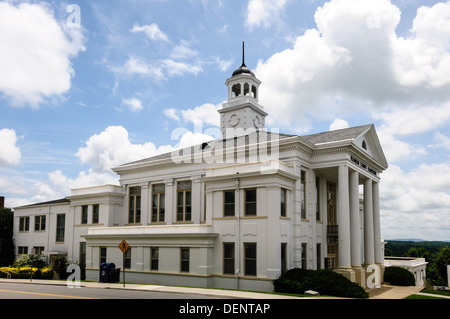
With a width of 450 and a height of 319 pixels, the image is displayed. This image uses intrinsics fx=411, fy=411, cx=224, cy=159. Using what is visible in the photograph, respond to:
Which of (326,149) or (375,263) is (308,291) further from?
(375,263)

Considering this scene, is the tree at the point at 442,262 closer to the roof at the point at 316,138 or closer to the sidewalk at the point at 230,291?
the roof at the point at 316,138

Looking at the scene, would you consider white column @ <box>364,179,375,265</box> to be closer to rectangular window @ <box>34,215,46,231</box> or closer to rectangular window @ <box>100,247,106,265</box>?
rectangular window @ <box>100,247,106,265</box>

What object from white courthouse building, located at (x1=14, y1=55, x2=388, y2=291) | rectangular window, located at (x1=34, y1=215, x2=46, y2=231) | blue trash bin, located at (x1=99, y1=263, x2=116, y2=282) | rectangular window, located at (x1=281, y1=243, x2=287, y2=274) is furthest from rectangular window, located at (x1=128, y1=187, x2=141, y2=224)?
rectangular window, located at (x1=281, y1=243, x2=287, y2=274)

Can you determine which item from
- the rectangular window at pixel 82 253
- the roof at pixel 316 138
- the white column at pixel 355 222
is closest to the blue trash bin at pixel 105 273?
the rectangular window at pixel 82 253

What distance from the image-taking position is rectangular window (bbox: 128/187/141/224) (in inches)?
1535

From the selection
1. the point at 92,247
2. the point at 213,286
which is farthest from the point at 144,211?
the point at 213,286

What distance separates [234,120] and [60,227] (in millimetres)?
21243

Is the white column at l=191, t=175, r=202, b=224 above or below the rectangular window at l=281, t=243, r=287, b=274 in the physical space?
above

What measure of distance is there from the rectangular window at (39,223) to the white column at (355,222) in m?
32.2

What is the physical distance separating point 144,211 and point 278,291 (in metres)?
17.3

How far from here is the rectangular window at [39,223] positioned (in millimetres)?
44750

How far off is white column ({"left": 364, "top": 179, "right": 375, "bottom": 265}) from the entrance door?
303cm

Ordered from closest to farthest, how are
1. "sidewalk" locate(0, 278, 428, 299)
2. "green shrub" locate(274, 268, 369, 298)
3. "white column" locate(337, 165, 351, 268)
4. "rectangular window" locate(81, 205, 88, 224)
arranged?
"sidewalk" locate(0, 278, 428, 299) < "green shrub" locate(274, 268, 369, 298) < "white column" locate(337, 165, 351, 268) < "rectangular window" locate(81, 205, 88, 224)

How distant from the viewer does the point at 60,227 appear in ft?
140
